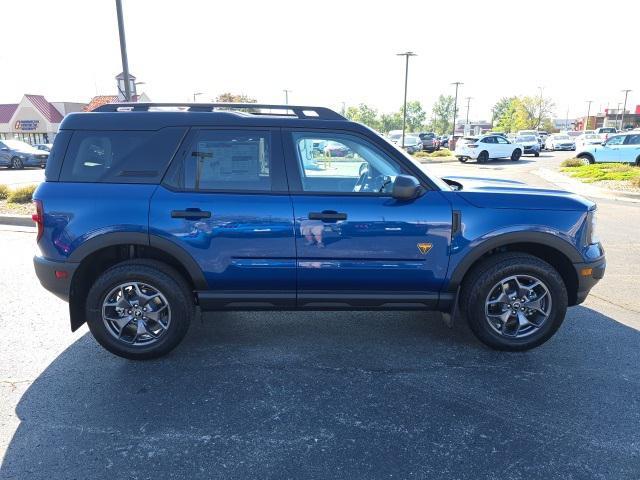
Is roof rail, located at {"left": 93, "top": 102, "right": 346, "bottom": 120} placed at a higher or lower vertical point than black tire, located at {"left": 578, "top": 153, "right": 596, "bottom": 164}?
higher

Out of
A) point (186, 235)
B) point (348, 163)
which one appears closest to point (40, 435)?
point (186, 235)

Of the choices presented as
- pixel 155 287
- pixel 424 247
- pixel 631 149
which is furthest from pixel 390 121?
pixel 155 287

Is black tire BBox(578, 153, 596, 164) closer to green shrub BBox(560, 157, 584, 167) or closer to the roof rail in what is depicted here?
green shrub BBox(560, 157, 584, 167)

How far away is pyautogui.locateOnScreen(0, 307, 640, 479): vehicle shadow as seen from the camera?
2.53 m

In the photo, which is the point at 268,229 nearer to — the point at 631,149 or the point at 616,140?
the point at 631,149

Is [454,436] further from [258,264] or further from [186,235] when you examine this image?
[186,235]

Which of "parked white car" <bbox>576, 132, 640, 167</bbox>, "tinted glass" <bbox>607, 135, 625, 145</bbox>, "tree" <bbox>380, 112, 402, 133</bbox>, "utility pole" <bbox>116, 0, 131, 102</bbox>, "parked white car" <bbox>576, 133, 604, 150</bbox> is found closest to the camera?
"utility pole" <bbox>116, 0, 131, 102</bbox>

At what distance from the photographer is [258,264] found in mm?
3547

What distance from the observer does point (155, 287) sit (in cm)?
358

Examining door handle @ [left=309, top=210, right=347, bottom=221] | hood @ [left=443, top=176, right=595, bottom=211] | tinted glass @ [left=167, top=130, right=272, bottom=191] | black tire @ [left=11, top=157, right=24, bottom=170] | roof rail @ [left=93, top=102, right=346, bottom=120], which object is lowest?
black tire @ [left=11, top=157, right=24, bottom=170]

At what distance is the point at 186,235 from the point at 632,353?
12.0ft

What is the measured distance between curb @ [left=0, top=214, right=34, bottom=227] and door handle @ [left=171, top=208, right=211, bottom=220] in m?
7.29

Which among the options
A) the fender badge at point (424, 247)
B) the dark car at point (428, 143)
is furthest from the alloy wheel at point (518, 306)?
the dark car at point (428, 143)

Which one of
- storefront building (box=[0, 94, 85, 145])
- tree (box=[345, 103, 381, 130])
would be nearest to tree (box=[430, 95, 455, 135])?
tree (box=[345, 103, 381, 130])
